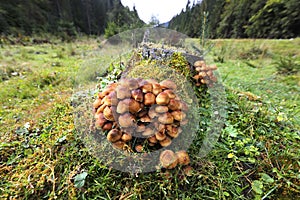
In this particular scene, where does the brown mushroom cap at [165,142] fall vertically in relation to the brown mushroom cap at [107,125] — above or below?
below

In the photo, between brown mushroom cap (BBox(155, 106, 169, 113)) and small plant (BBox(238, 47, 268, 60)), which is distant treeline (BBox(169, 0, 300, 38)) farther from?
brown mushroom cap (BBox(155, 106, 169, 113))

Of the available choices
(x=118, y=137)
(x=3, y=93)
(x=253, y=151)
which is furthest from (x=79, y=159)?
(x=3, y=93)

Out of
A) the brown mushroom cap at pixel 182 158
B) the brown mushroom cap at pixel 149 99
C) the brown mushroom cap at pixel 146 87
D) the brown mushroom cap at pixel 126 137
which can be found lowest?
the brown mushroom cap at pixel 182 158

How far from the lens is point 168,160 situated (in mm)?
1285

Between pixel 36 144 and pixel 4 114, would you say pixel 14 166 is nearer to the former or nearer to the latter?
pixel 36 144

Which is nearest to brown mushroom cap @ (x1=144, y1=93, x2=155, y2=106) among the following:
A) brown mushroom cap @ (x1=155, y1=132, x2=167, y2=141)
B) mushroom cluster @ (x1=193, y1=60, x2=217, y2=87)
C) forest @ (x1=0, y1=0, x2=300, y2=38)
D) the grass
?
brown mushroom cap @ (x1=155, y1=132, x2=167, y2=141)

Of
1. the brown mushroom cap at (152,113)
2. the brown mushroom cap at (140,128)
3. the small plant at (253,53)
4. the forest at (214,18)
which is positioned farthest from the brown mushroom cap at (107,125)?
the small plant at (253,53)

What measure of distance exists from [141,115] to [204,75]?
128 centimetres

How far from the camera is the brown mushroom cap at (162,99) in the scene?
4.33ft

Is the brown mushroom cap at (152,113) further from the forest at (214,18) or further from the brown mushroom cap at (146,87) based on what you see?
the forest at (214,18)

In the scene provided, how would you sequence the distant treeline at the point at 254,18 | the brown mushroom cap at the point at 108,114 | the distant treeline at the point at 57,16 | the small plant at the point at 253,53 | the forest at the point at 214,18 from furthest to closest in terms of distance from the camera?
1. the distant treeline at the point at 57,16
2. the distant treeline at the point at 254,18
3. the forest at the point at 214,18
4. the small plant at the point at 253,53
5. the brown mushroom cap at the point at 108,114

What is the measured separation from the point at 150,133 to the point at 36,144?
143 cm

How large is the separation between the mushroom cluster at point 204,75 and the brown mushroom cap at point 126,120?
133 centimetres

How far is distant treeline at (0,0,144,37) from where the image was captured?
14391mm
